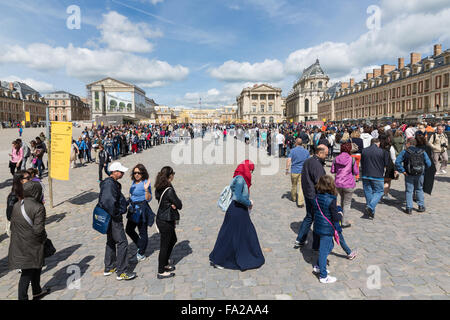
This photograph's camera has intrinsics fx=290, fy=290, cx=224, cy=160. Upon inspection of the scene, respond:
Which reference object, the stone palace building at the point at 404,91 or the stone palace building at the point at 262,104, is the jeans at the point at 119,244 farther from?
the stone palace building at the point at 262,104

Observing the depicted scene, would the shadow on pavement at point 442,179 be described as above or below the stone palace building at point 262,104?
→ below

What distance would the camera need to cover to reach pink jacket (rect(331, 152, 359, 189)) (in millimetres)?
5742

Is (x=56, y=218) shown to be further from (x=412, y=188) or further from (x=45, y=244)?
(x=412, y=188)

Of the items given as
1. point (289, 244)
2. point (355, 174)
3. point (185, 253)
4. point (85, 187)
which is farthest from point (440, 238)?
point (85, 187)

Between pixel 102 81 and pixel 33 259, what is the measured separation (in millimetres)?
101505

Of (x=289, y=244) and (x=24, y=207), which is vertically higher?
(x=24, y=207)

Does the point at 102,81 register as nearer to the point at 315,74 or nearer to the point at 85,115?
the point at 85,115

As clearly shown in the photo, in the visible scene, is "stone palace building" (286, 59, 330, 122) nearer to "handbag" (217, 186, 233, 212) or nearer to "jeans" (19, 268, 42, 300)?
"handbag" (217, 186, 233, 212)

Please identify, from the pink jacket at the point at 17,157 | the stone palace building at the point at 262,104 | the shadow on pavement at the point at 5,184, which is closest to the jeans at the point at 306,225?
the pink jacket at the point at 17,157

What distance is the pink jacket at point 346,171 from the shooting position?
18.8ft

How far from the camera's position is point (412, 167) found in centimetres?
652

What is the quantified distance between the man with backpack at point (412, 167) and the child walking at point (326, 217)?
3.83 m

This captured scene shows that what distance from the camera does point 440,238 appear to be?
5223mm
